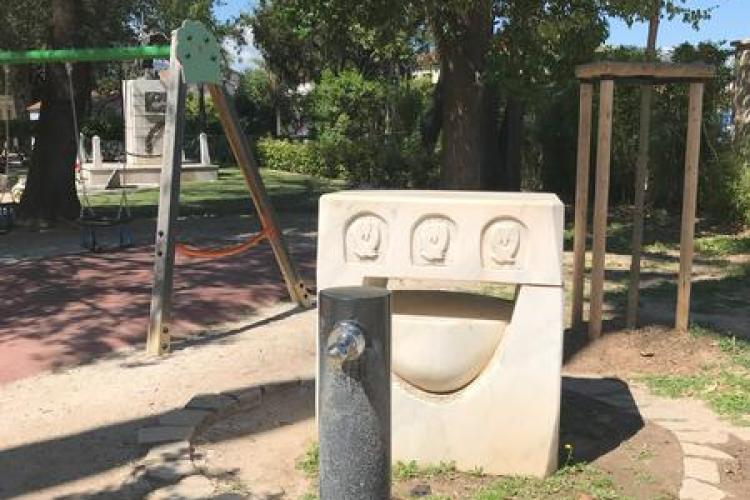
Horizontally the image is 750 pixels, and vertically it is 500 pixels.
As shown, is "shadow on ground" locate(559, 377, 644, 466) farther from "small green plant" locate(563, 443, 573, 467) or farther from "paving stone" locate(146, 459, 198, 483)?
"paving stone" locate(146, 459, 198, 483)

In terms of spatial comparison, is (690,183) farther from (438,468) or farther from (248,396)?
A: (248,396)

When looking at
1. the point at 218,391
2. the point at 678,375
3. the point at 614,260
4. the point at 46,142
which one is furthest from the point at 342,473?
the point at 46,142

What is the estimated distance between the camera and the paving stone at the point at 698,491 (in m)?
3.79

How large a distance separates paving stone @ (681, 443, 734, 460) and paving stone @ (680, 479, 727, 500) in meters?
0.37

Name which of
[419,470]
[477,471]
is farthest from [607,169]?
[419,470]

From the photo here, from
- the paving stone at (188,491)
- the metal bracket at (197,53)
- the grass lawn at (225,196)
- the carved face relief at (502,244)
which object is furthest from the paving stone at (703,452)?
the grass lawn at (225,196)

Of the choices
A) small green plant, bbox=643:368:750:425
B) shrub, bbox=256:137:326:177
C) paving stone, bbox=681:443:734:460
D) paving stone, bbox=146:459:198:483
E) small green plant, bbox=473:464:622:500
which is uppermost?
shrub, bbox=256:137:326:177

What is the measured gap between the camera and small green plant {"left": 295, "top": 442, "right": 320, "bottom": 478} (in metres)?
4.08

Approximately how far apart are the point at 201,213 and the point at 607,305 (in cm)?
931

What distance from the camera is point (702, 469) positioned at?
4.10 m

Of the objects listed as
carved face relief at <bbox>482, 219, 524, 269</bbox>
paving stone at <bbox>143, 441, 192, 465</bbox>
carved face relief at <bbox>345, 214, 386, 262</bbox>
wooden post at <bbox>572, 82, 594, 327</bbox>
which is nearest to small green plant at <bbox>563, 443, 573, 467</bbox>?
carved face relief at <bbox>482, 219, 524, 269</bbox>

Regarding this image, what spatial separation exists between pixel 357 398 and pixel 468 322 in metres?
1.13

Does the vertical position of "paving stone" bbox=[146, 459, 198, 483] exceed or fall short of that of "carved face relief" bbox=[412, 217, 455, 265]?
it falls short

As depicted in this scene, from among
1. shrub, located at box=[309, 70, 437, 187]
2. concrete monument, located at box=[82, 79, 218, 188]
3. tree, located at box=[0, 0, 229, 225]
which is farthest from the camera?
concrete monument, located at box=[82, 79, 218, 188]
